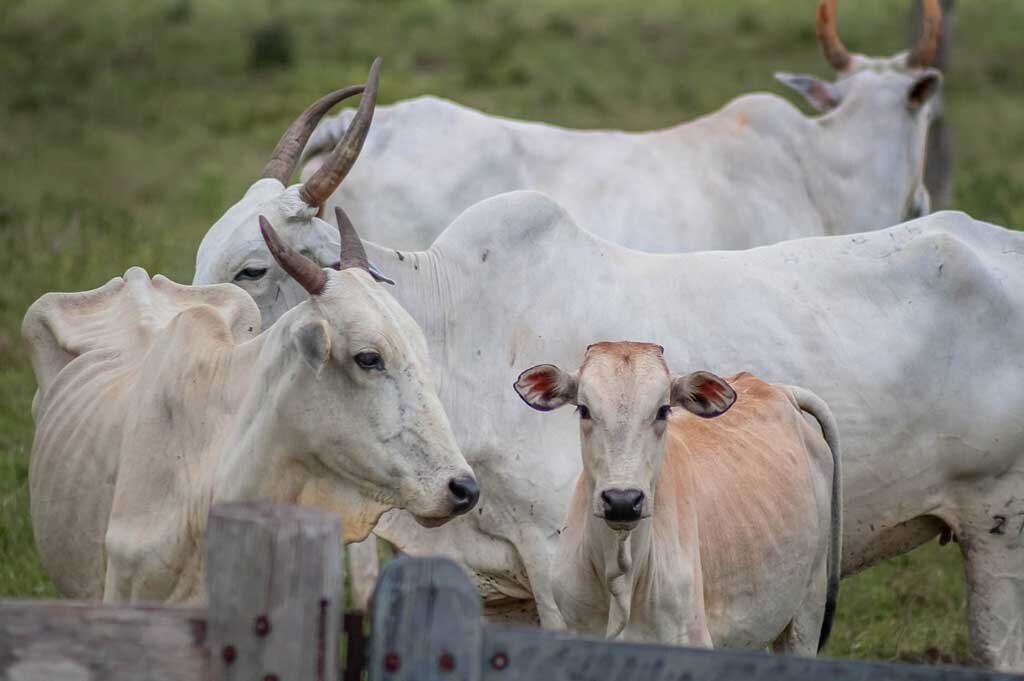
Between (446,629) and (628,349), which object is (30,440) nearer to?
(628,349)

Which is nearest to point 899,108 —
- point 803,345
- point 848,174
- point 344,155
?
point 848,174

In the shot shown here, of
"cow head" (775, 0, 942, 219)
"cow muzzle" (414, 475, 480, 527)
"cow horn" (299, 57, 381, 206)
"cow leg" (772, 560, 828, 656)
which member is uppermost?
"cow head" (775, 0, 942, 219)

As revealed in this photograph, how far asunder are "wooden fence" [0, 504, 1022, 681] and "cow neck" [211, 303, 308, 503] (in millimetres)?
960

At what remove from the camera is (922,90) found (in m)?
7.65

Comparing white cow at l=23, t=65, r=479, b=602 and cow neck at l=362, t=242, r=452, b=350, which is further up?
cow neck at l=362, t=242, r=452, b=350

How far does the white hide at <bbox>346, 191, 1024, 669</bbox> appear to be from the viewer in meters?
4.75

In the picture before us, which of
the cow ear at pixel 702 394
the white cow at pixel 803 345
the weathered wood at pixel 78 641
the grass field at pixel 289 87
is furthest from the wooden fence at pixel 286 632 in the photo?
the grass field at pixel 289 87

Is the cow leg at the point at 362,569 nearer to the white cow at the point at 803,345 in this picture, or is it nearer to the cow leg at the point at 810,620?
the white cow at the point at 803,345

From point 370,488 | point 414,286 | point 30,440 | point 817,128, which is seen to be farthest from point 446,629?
point 817,128

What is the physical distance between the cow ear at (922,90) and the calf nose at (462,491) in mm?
4737

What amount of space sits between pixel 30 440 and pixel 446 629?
4.74m

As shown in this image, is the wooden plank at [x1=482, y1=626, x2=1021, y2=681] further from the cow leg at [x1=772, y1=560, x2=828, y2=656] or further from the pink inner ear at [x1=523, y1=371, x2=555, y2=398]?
the cow leg at [x1=772, y1=560, x2=828, y2=656]

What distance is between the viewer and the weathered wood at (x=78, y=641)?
2.53 metres

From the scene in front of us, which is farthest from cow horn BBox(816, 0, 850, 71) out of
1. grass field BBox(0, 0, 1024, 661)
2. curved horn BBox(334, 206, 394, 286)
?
A: curved horn BBox(334, 206, 394, 286)
